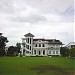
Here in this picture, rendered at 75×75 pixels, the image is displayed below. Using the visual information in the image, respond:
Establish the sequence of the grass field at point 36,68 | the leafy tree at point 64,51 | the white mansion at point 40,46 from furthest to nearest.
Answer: the white mansion at point 40,46, the leafy tree at point 64,51, the grass field at point 36,68

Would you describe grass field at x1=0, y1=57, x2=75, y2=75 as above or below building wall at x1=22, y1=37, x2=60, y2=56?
below

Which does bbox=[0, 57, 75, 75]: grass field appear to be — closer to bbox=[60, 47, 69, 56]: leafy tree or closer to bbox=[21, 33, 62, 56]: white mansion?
bbox=[60, 47, 69, 56]: leafy tree

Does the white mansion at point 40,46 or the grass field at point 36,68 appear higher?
the white mansion at point 40,46

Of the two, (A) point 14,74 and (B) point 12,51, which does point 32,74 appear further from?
(B) point 12,51

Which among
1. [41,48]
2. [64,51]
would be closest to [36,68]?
[64,51]

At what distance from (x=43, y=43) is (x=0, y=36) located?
17.6 meters

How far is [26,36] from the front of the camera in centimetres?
7788

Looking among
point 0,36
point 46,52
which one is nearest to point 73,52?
point 0,36

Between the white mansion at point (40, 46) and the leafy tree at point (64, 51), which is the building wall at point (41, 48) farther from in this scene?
the leafy tree at point (64, 51)

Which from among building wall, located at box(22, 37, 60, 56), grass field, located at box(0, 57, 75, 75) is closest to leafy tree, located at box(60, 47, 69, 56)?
building wall, located at box(22, 37, 60, 56)

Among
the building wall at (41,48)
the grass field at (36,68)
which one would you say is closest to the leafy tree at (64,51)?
the building wall at (41,48)

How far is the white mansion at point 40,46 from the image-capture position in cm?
7706

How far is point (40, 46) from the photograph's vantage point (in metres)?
79.4

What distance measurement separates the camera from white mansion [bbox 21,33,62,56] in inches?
3034
